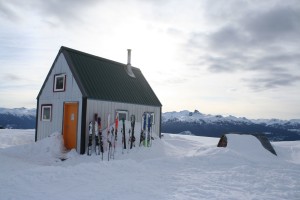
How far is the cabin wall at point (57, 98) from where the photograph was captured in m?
17.3

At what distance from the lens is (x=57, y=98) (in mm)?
18531

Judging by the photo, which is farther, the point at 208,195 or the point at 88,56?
the point at 88,56

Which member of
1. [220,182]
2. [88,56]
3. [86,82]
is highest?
[88,56]

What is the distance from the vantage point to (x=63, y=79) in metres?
18.2

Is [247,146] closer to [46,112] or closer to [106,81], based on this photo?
[106,81]

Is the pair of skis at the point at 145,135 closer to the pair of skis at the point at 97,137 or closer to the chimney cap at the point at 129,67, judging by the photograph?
the pair of skis at the point at 97,137

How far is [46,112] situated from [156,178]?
11.8m

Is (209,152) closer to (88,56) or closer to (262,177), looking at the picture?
(262,177)

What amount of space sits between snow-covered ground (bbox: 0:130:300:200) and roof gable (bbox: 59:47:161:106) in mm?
4144

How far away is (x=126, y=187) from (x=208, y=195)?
2.27 metres

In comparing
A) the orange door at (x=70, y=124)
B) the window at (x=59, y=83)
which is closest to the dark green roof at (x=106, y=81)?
the window at (x=59, y=83)

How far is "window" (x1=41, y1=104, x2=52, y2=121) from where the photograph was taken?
1892 cm

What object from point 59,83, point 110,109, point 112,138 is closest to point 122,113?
point 110,109

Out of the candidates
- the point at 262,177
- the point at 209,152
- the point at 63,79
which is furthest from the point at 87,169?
the point at 63,79
